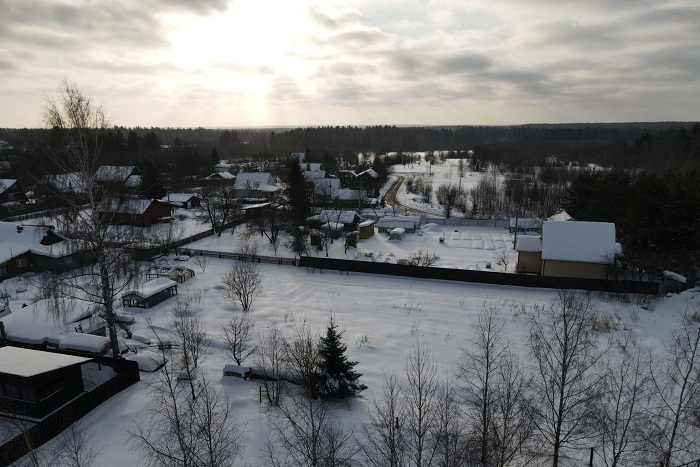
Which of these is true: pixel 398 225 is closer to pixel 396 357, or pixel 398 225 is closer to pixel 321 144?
pixel 396 357

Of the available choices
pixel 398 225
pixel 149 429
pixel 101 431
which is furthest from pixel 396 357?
pixel 398 225

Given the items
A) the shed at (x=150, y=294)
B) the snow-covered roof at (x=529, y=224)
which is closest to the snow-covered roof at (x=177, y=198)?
the shed at (x=150, y=294)

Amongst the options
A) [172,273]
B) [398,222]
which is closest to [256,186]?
[398,222]

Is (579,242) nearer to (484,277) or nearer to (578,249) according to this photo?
(578,249)

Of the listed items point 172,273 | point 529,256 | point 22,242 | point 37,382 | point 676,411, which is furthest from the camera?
point 22,242

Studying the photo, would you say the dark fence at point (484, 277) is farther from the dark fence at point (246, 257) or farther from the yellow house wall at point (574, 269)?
the yellow house wall at point (574, 269)

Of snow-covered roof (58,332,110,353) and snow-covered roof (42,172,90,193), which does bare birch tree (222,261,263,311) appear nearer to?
snow-covered roof (58,332,110,353)

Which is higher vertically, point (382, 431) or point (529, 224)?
point (529, 224)
